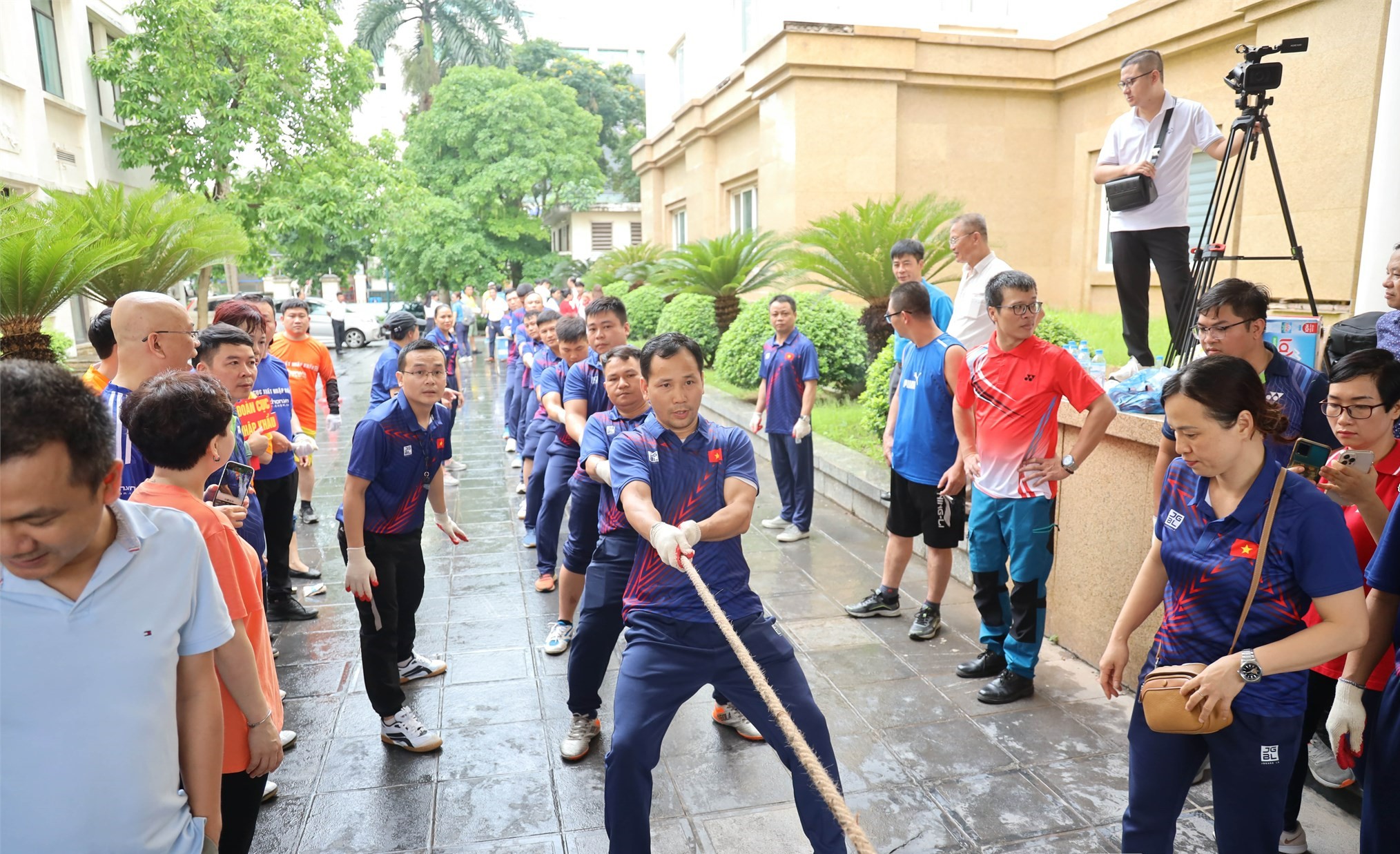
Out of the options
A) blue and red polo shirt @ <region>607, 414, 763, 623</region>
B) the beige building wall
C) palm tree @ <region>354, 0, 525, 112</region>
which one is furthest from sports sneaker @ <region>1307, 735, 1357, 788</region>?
palm tree @ <region>354, 0, 525, 112</region>

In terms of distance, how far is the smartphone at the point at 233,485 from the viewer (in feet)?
10.9

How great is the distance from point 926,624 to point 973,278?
2.26 m

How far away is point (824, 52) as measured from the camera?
14.0 m

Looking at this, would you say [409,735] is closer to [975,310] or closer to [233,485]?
[233,485]

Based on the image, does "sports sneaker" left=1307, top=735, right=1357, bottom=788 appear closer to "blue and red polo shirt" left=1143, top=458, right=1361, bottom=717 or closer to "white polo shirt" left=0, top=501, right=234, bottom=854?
"blue and red polo shirt" left=1143, top=458, right=1361, bottom=717

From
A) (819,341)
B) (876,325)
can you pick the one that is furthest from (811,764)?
(876,325)

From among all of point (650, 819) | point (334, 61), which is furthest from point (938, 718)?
point (334, 61)

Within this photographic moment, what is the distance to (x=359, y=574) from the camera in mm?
3797

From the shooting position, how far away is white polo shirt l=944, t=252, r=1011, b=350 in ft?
18.9

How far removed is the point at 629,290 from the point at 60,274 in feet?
44.2

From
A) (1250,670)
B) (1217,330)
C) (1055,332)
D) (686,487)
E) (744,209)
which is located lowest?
(1250,670)

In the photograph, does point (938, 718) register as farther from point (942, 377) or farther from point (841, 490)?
point (841, 490)

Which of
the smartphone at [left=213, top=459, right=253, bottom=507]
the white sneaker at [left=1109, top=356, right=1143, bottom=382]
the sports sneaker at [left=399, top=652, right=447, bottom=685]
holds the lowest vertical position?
the sports sneaker at [left=399, top=652, right=447, bottom=685]

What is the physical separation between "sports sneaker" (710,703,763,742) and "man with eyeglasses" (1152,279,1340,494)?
2.04 meters
